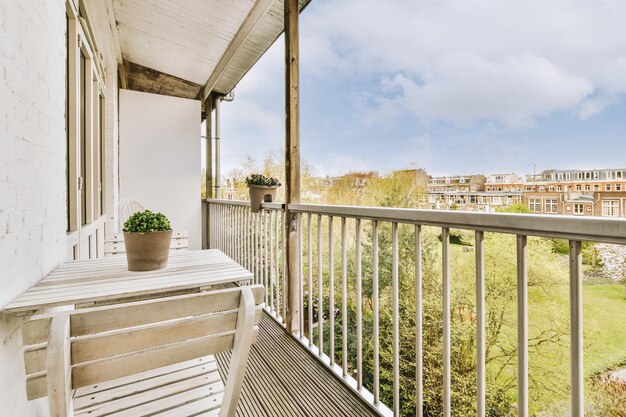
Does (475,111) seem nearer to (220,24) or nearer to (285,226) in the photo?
(285,226)

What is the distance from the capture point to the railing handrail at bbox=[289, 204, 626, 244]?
790 millimetres

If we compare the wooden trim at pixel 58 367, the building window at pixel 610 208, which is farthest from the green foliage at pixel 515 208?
the wooden trim at pixel 58 367

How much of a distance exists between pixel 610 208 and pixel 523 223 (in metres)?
0.20

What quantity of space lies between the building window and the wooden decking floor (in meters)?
1.36

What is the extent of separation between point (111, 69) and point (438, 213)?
4.71 m

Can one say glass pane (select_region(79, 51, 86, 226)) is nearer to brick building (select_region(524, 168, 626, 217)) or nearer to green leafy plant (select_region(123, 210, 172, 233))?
green leafy plant (select_region(123, 210, 172, 233))

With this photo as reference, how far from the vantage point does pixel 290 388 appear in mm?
1861

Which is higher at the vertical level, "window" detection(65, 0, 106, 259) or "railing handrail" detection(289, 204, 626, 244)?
"window" detection(65, 0, 106, 259)

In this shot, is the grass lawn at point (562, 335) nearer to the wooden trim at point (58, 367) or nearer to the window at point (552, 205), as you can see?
the window at point (552, 205)

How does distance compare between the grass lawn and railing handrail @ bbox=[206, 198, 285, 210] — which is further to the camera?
railing handrail @ bbox=[206, 198, 285, 210]

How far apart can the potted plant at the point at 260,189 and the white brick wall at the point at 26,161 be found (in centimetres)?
165

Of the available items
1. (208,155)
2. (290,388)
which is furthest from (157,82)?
(290,388)

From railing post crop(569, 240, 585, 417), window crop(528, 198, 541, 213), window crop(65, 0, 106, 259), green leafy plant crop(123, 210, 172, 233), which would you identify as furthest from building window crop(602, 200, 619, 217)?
window crop(65, 0, 106, 259)

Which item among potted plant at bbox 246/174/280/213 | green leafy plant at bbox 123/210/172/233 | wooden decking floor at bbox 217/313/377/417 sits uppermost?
potted plant at bbox 246/174/280/213
